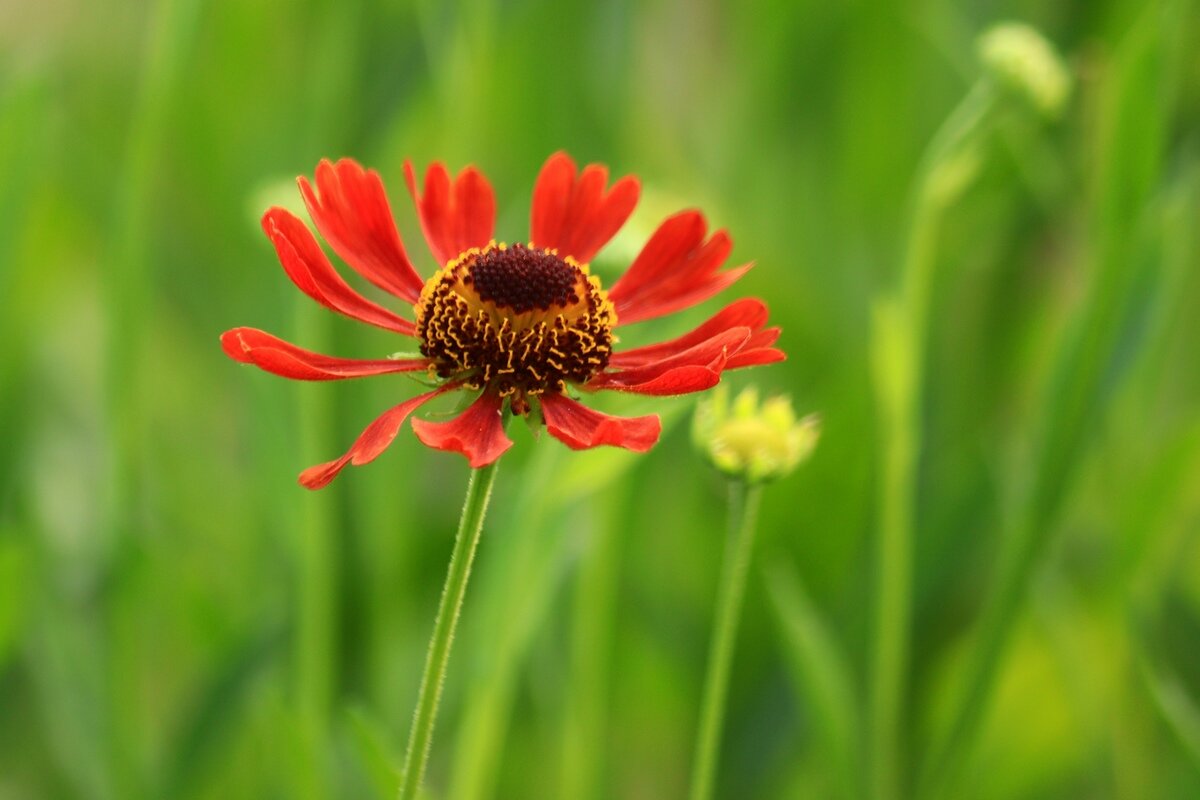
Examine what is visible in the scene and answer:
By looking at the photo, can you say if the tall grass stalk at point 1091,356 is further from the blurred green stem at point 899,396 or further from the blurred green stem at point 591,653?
the blurred green stem at point 591,653

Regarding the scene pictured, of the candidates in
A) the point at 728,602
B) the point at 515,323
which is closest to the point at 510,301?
the point at 515,323

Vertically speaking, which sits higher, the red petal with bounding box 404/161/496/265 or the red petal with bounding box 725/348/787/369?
the red petal with bounding box 404/161/496/265

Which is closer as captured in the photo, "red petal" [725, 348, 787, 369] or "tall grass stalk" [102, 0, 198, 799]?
"red petal" [725, 348, 787, 369]

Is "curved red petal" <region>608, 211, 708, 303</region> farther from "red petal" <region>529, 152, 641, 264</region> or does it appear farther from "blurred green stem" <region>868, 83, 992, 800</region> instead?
"blurred green stem" <region>868, 83, 992, 800</region>

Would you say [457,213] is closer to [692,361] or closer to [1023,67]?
[692,361]

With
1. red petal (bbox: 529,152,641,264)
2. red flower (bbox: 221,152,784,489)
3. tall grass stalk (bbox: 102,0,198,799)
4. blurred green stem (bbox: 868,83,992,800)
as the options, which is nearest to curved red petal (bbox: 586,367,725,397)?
red flower (bbox: 221,152,784,489)

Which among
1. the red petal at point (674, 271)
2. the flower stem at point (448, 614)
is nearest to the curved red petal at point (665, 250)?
the red petal at point (674, 271)

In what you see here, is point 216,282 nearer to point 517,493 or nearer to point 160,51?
point 160,51
